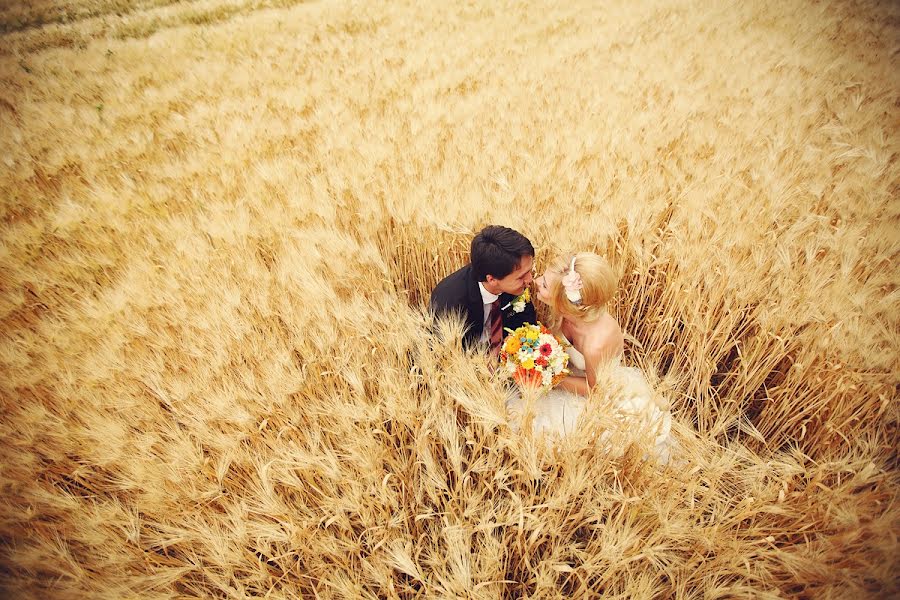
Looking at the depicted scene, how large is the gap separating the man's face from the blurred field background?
0.31 meters

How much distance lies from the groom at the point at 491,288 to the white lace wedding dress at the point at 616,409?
324 millimetres

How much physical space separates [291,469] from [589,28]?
7.89 m

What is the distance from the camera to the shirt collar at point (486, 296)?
164 cm

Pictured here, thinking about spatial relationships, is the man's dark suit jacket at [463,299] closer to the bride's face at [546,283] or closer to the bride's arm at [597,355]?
the bride's face at [546,283]

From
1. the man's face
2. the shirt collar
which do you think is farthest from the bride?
the shirt collar

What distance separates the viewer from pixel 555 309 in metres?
1.56

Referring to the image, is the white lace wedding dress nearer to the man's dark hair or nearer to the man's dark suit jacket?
the man's dark suit jacket

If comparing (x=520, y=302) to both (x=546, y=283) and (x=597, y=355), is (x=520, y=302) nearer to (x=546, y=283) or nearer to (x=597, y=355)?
(x=546, y=283)

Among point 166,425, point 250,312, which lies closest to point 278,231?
point 250,312

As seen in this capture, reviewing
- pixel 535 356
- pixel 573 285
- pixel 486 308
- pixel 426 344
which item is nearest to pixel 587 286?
pixel 573 285

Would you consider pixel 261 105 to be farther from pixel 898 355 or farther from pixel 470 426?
pixel 898 355

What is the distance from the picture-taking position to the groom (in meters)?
1.43

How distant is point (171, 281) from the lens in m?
1.67

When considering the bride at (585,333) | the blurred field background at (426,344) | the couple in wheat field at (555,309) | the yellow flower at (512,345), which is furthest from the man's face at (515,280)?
the blurred field background at (426,344)
